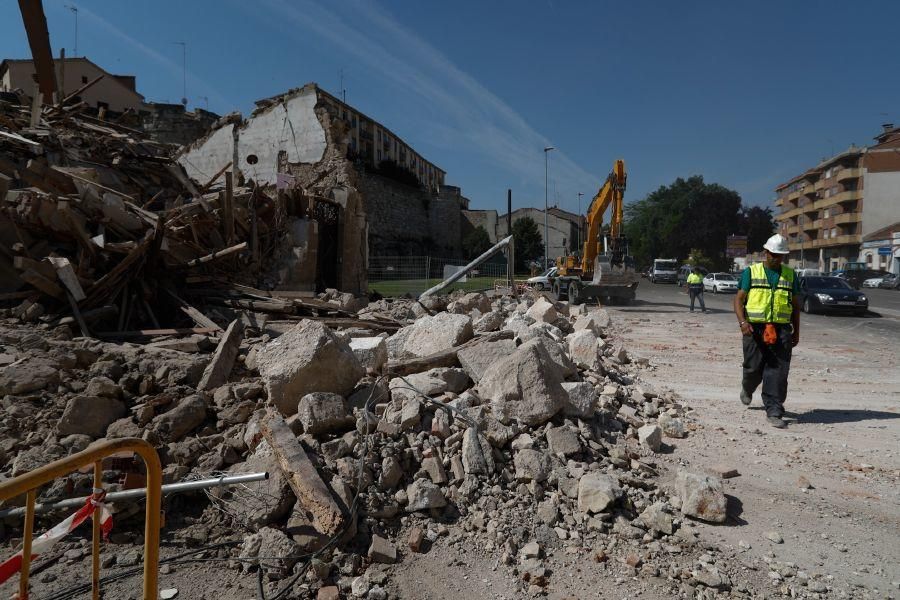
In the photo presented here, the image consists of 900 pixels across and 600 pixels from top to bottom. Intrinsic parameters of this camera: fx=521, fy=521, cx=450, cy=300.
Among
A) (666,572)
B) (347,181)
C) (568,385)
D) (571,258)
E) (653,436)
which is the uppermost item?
(347,181)

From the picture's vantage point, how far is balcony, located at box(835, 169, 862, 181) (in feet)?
176

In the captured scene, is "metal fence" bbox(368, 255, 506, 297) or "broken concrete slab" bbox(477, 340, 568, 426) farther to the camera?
"metal fence" bbox(368, 255, 506, 297)

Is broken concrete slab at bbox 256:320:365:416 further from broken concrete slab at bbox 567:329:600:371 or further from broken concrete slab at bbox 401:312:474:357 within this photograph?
broken concrete slab at bbox 567:329:600:371

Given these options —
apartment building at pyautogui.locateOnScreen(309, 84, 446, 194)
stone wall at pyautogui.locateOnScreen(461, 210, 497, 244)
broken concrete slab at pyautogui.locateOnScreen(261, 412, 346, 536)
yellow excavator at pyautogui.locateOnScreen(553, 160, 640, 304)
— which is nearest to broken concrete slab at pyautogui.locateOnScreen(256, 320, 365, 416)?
broken concrete slab at pyautogui.locateOnScreen(261, 412, 346, 536)

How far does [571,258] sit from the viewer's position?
2008 centimetres

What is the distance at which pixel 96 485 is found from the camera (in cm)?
197

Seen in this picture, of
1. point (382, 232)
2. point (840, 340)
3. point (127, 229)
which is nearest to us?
point (127, 229)

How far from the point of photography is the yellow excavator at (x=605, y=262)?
1795 cm

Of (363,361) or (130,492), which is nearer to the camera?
(130,492)

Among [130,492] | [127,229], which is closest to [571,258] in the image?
[127,229]

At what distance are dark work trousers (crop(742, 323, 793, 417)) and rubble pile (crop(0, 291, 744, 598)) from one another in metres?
0.83

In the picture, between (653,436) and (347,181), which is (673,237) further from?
(653,436)

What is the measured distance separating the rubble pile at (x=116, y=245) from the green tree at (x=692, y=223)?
54568 mm

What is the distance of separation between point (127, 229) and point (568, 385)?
7.78m
